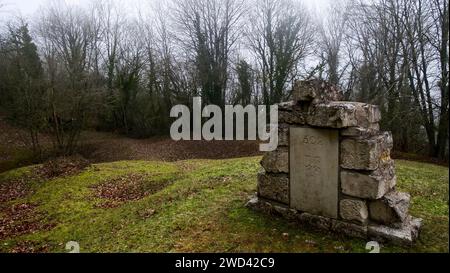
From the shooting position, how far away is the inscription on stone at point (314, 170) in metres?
5.25

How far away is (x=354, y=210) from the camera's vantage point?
5.12 m

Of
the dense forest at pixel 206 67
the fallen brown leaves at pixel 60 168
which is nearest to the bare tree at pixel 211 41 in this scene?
the dense forest at pixel 206 67

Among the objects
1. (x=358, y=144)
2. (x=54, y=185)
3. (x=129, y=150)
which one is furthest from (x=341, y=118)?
(x=129, y=150)

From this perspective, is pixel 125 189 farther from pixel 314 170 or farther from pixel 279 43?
pixel 279 43

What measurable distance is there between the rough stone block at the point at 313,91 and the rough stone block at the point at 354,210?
5.34 ft

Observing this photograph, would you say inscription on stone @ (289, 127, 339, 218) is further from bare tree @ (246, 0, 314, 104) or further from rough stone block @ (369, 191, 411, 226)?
bare tree @ (246, 0, 314, 104)

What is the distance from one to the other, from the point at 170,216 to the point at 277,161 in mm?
2478

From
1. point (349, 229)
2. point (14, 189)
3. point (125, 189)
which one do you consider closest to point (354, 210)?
point (349, 229)

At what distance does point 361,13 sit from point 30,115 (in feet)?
65.3

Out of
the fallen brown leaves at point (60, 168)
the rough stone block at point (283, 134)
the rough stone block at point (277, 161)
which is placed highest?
the rough stone block at point (283, 134)

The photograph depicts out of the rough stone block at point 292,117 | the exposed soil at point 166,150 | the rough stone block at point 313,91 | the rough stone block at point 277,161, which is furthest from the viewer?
the exposed soil at point 166,150

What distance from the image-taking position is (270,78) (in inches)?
1037

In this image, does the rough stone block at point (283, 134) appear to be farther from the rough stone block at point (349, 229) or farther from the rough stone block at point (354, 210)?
the rough stone block at point (349, 229)
